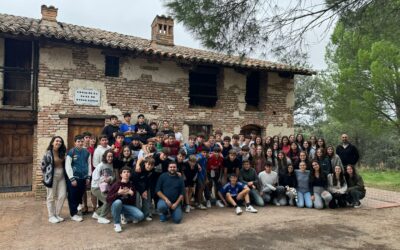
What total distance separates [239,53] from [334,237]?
3.48 meters

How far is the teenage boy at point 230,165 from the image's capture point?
716cm

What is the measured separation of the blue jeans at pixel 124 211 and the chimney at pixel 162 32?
7550 millimetres

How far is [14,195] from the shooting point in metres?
8.11

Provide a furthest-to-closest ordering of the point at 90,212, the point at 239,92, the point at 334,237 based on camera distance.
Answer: the point at 239,92 < the point at 90,212 < the point at 334,237

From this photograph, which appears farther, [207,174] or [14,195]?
[14,195]

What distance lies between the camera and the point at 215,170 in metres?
7.15

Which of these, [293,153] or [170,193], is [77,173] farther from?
[293,153]

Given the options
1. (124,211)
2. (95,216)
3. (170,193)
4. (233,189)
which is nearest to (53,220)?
(95,216)

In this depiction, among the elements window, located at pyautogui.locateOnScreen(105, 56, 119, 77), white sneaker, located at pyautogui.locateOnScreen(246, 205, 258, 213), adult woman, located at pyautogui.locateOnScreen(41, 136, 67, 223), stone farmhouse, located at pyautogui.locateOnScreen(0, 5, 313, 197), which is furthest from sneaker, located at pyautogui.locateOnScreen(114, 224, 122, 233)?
window, located at pyautogui.locateOnScreen(105, 56, 119, 77)

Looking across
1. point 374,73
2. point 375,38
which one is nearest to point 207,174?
point 375,38

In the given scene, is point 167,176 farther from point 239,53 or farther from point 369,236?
point 369,236

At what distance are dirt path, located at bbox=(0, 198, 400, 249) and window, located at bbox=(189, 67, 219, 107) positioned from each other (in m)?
5.06

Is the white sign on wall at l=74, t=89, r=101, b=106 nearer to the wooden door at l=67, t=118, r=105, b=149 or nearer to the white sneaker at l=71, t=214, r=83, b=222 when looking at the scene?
the wooden door at l=67, t=118, r=105, b=149

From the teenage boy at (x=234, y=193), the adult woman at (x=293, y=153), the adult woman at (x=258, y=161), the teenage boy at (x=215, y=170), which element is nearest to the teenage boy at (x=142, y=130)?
the teenage boy at (x=215, y=170)
